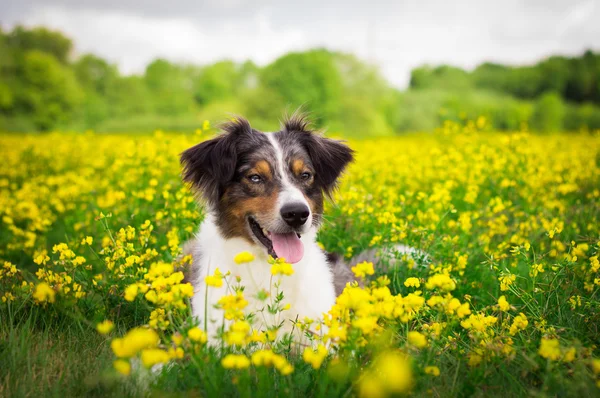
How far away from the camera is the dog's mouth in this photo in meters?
3.23

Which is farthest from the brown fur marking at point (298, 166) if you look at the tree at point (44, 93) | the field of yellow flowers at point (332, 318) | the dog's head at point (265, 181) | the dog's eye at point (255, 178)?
the tree at point (44, 93)

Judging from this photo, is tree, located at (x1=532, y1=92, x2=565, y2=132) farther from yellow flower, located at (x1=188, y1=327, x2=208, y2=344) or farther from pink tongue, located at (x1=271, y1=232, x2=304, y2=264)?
yellow flower, located at (x1=188, y1=327, x2=208, y2=344)

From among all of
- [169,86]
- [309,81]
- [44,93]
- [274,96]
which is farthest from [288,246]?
[169,86]

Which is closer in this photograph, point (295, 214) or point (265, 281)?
point (295, 214)

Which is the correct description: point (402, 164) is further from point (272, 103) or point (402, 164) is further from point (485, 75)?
point (485, 75)

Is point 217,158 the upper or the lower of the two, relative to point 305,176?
upper

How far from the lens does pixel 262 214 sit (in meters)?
3.21

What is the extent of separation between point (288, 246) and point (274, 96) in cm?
3827

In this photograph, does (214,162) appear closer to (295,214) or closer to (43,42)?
(295,214)

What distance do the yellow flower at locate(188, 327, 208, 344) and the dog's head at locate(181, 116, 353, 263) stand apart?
4.47ft

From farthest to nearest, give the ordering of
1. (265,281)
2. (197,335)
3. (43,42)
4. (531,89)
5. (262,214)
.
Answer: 1. (531,89)
2. (43,42)
3. (265,281)
4. (262,214)
5. (197,335)

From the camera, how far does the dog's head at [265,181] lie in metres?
3.19

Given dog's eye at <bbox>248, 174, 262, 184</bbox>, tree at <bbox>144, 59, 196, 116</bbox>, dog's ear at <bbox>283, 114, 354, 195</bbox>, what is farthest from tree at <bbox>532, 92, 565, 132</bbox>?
dog's eye at <bbox>248, 174, 262, 184</bbox>

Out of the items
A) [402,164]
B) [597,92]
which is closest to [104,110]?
[402,164]
